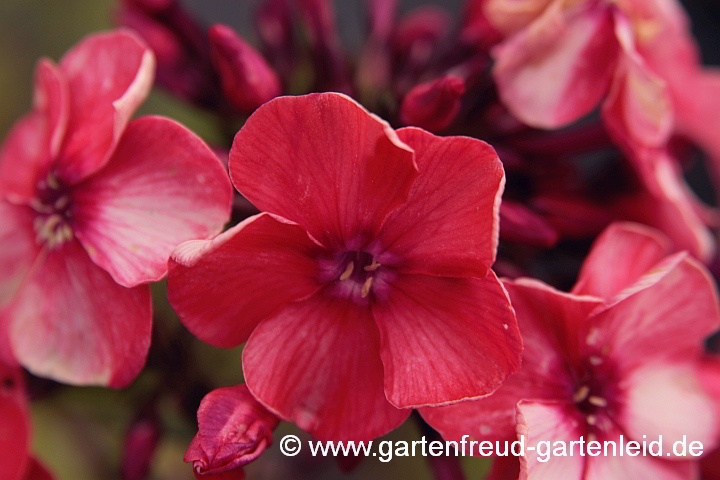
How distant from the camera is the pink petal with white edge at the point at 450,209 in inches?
17.1

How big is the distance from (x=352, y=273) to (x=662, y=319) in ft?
0.88

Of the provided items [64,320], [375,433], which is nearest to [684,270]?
[375,433]

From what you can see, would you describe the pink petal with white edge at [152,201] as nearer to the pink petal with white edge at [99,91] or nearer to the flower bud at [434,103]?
the pink petal with white edge at [99,91]

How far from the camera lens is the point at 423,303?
0.49 meters

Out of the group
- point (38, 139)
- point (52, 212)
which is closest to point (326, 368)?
point (52, 212)

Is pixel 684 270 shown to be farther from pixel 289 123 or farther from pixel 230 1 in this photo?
pixel 230 1

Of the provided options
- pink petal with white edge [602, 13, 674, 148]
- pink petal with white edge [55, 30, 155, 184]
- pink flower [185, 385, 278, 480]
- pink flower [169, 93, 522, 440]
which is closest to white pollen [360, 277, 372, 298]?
pink flower [169, 93, 522, 440]

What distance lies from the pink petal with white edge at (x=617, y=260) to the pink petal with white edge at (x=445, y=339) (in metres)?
0.12

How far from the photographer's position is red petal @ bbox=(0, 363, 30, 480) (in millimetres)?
594

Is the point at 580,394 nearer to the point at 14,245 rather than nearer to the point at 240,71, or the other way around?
the point at 240,71

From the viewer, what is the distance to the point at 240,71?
24.6 inches

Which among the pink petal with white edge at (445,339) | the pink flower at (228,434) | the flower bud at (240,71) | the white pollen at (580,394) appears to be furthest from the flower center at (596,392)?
the flower bud at (240,71)

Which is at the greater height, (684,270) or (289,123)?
(289,123)

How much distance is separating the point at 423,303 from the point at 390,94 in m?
0.42
